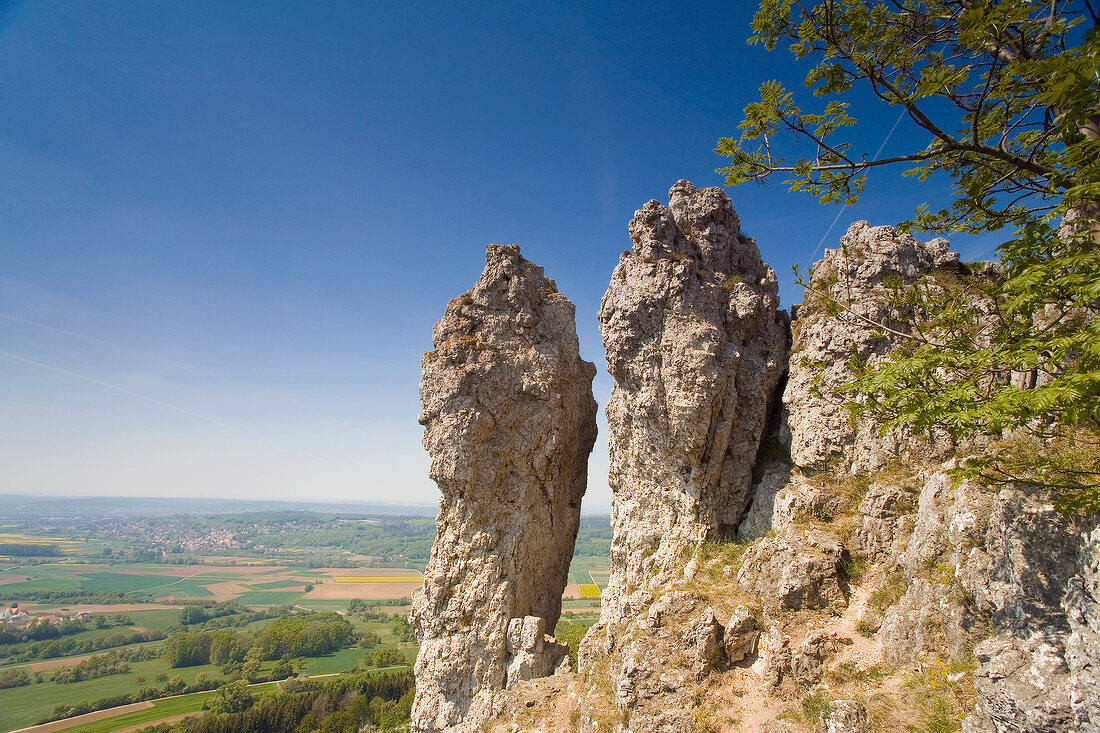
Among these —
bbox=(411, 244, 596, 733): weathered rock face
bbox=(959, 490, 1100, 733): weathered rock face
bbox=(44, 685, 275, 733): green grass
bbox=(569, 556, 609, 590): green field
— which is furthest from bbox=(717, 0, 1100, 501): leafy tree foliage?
bbox=(569, 556, 609, 590): green field

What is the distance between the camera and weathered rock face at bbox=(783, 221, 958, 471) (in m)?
14.5

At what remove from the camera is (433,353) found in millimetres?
21016

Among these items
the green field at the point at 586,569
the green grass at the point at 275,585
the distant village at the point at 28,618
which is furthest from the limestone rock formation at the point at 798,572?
the green grass at the point at 275,585

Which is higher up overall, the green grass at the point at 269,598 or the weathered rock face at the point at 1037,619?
the weathered rock face at the point at 1037,619

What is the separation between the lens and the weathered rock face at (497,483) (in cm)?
1788

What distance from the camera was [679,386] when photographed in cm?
1691

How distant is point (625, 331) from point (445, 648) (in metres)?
14.3

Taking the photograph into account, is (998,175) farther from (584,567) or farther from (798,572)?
(584,567)

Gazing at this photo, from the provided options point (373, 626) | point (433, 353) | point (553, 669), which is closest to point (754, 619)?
point (553, 669)

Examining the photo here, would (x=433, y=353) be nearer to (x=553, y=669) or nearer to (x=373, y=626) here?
(x=553, y=669)

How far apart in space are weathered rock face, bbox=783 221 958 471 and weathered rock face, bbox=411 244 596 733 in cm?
959

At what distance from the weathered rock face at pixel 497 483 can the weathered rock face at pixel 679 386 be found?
2.93 metres

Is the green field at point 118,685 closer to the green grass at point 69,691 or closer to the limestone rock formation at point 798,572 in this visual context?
the green grass at point 69,691

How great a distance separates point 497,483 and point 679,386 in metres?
8.69
